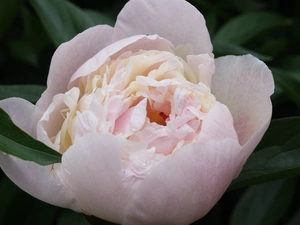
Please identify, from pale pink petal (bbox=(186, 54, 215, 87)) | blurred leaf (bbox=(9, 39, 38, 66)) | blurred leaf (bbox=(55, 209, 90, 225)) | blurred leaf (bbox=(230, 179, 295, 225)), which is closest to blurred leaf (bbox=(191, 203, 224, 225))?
blurred leaf (bbox=(230, 179, 295, 225))

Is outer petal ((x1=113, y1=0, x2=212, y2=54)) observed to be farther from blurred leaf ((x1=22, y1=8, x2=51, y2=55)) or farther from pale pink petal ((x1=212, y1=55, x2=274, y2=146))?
blurred leaf ((x1=22, y1=8, x2=51, y2=55))

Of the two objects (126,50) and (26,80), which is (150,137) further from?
(26,80)

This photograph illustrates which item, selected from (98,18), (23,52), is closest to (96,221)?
(98,18)

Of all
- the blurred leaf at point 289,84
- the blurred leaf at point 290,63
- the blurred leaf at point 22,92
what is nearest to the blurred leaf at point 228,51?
the blurred leaf at point 289,84

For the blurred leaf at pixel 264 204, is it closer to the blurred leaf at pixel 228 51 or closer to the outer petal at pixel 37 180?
the blurred leaf at pixel 228 51

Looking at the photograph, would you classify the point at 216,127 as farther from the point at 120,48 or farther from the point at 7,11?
the point at 7,11

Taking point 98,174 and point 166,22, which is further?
point 166,22

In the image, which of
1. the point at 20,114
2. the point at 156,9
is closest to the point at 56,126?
the point at 20,114
